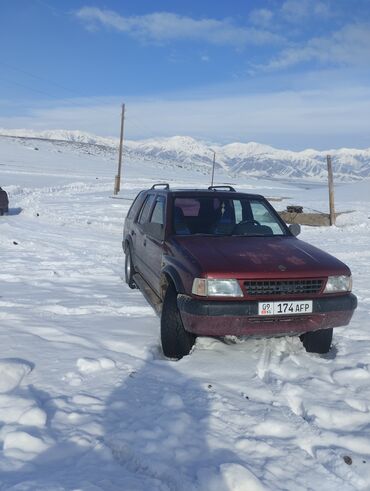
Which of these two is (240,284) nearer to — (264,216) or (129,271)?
(264,216)

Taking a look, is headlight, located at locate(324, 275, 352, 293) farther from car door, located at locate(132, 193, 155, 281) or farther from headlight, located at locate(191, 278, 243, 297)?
car door, located at locate(132, 193, 155, 281)

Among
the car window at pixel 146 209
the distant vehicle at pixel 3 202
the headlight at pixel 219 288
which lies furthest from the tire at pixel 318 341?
the distant vehicle at pixel 3 202

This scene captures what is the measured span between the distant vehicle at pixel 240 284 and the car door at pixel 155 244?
0.02 metres

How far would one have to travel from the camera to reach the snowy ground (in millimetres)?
2744

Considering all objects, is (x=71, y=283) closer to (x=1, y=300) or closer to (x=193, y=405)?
(x=1, y=300)

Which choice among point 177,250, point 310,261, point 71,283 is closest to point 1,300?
point 71,283

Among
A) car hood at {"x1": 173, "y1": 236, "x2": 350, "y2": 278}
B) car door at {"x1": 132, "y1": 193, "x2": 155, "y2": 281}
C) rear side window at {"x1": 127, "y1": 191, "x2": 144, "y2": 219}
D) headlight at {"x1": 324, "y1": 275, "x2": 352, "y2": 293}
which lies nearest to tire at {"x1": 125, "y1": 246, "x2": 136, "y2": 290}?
car door at {"x1": 132, "y1": 193, "x2": 155, "y2": 281}

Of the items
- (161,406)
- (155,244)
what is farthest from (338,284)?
(155,244)

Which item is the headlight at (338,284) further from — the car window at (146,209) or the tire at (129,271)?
the tire at (129,271)

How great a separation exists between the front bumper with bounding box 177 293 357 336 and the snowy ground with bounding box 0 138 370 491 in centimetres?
39

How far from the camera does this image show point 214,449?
300 cm

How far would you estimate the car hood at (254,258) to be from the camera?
13.6 feet

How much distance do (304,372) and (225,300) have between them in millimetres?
995

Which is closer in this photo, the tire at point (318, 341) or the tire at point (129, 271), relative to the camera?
the tire at point (318, 341)
